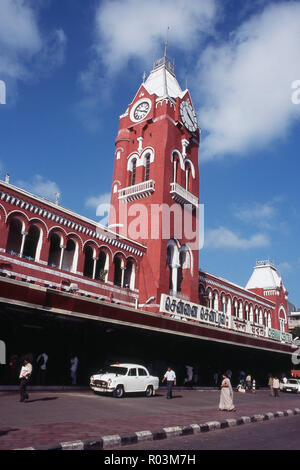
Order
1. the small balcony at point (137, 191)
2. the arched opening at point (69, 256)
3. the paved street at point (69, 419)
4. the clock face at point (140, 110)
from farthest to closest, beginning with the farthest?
1. the clock face at point (140, 110)
2. the small balcony at point (137, 191)
3. the arched opening at point (69, 256)
4. the paved street at point (69, 419)

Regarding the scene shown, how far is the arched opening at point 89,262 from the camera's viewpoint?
87.2 feet

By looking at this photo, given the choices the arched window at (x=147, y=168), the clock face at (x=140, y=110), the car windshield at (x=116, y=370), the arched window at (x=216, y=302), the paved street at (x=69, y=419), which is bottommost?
the paved street at (x=69, y=419)

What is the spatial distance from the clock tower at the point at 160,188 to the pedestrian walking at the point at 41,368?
1077 centimetres

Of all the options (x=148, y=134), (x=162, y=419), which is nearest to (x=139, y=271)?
(x=148, y=134)

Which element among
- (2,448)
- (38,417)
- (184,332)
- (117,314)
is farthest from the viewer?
(184,332)

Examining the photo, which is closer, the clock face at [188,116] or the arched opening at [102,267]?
the arched opening at [102,267]

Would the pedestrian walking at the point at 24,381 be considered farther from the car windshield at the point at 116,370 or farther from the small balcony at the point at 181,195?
the small balcony at the point at 181,195

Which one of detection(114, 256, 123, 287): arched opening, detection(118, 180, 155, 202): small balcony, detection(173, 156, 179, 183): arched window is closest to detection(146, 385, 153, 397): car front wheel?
detection(114, 256, 123, 287): arched opening

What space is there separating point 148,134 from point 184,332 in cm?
1885

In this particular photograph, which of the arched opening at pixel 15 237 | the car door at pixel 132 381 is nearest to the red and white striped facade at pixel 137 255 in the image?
the arched opening at pixel 15 237

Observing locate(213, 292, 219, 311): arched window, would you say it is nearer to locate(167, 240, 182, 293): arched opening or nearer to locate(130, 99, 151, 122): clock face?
locate(167, 240, 182, 293): arched opening

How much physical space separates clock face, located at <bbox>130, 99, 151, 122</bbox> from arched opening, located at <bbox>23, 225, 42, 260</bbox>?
17301mm
